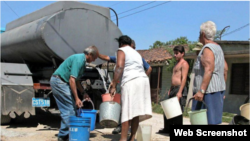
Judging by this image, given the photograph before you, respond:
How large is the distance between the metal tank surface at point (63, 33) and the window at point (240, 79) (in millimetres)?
6954

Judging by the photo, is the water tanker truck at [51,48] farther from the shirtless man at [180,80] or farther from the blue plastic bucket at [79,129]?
the blue plastic bucket at [79,129]

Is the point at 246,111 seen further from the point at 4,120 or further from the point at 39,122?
the point at 39,122

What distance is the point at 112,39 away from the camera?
24.3ft

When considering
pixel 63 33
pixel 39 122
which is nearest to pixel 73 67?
pixel 63 33

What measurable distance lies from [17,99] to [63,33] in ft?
5.72

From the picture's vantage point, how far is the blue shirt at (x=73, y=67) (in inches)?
194

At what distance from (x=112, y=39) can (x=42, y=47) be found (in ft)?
5.72

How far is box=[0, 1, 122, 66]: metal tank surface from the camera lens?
6484 mm

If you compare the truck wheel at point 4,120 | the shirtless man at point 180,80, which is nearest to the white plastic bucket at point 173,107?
the shirtless man at point 180,80

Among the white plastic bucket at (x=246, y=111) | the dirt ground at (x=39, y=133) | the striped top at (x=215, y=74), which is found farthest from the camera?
the dirt ground at (x=39, y=133)

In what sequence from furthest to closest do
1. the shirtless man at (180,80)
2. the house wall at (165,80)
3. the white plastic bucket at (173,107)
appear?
the house wall at (165,80) → the shirtless man at (180,80) → the white plastic bucket at (173,107)

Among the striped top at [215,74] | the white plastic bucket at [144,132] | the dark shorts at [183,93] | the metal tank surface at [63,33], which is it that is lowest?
the white plastic bucket at [144,132]

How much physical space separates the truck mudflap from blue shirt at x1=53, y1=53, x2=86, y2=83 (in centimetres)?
170

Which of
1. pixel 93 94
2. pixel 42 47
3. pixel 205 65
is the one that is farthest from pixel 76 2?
pixel 205 65
